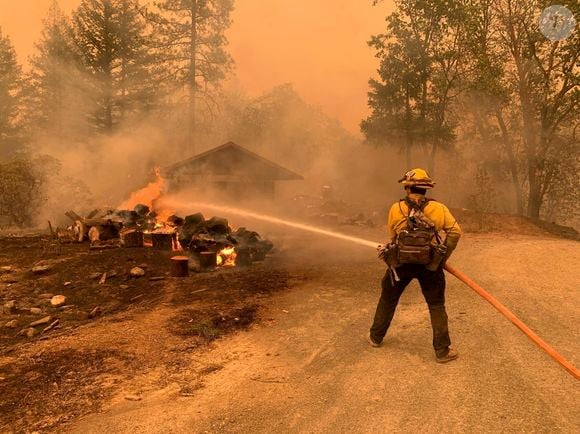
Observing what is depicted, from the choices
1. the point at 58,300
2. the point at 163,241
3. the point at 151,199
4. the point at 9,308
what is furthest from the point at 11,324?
the point at 151,199

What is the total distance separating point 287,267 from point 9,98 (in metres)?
42.5

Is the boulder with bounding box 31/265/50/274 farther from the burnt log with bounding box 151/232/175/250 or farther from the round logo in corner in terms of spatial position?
the round logo in corner

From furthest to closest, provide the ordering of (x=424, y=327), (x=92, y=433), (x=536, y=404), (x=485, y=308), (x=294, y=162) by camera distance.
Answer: (x=294, y=162)
(x=485, y=308)
(x=424, y=327)
(x=536, y=404)
(x=92, y=433)

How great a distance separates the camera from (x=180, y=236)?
12.8m

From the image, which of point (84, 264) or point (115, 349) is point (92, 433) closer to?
point (115, 349)

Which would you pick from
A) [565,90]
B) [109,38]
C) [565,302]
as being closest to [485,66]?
[565,90]

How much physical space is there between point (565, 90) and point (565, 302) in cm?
1777

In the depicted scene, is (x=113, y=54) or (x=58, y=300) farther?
(x=113, y=54)

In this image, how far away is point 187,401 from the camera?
4.36 meters

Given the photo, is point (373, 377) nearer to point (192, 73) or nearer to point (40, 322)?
point (40, 322)

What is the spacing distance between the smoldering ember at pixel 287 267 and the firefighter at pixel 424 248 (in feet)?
0.08

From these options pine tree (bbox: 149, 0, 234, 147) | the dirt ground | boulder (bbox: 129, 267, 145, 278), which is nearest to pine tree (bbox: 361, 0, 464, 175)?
pine tree (bbox: 149, 0, 234, 147)

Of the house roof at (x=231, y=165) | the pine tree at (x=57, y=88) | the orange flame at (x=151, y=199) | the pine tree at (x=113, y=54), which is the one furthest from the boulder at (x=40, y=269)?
the pine tree at (x=57, y=88)

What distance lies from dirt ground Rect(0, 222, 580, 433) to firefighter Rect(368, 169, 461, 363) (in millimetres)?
554
